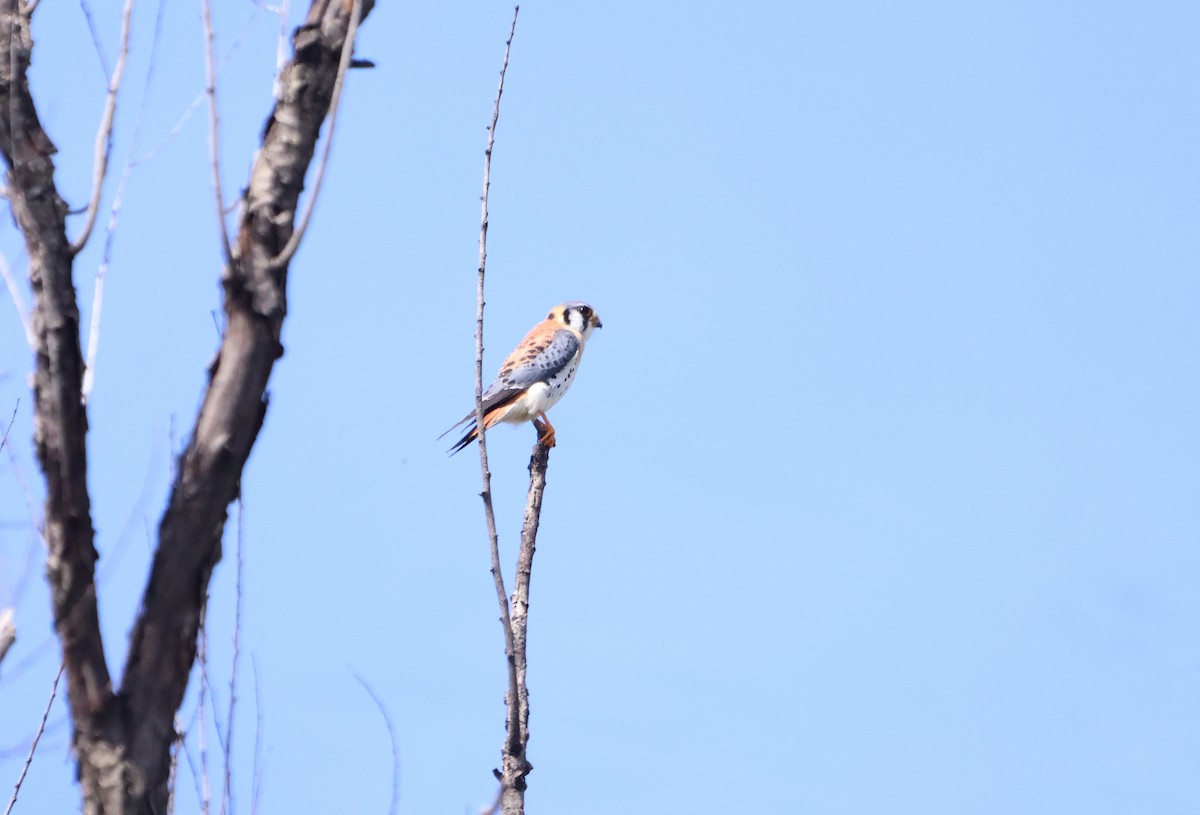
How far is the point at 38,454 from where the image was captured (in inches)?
81.1

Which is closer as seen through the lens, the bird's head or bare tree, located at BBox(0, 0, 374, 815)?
bare tree, located at BBox(0, 0, 374, 815)

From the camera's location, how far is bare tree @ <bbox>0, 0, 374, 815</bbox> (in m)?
2.00

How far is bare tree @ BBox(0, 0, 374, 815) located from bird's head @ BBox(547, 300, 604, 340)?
6.69 meters

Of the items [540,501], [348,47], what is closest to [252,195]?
[348,47]

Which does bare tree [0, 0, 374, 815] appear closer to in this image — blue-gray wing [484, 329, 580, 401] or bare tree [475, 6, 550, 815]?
bare tree [475, 6, 550, 815]

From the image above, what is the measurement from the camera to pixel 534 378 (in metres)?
7.90

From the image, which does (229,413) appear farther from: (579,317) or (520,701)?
(579,317)

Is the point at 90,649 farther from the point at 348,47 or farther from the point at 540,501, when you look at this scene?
the point at 540,501

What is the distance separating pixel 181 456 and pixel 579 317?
22.9 feet

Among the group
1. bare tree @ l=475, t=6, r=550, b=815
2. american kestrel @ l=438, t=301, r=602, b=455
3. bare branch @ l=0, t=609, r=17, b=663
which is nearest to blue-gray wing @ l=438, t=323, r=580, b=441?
american kestrel @ l=438, t=301, r=602, b=455

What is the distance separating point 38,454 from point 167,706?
1.47 feet

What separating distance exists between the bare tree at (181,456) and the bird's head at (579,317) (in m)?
6.69

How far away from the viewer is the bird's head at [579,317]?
8.98m

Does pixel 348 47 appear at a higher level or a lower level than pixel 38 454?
higher
